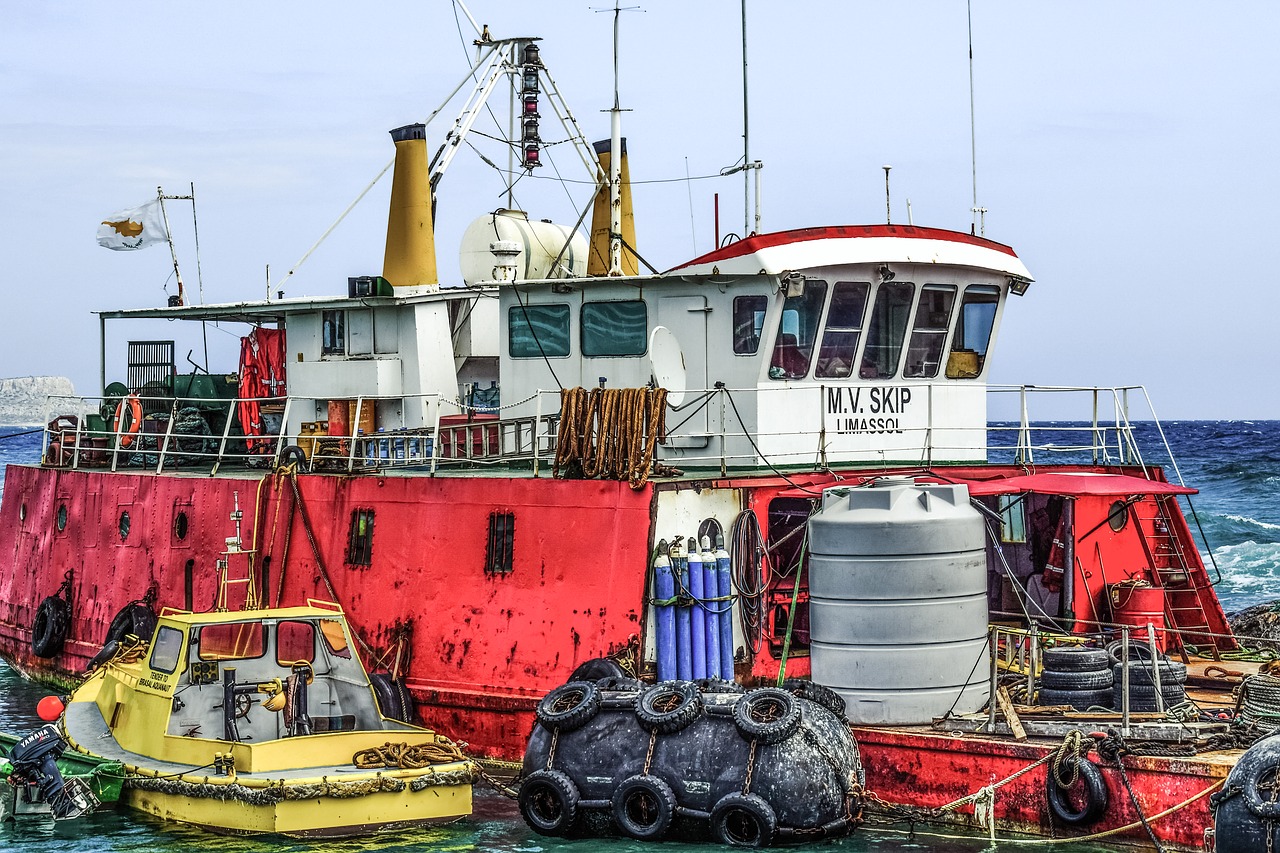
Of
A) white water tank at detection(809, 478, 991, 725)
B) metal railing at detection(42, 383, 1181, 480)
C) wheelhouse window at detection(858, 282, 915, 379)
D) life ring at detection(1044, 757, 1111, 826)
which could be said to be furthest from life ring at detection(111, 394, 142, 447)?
life ring at detection(1044, 757, 1111, 826)

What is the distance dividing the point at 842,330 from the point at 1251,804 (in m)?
7.65

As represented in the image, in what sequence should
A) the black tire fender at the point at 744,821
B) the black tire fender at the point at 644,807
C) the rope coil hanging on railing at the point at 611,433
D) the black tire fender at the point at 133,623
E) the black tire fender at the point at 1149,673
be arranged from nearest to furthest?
1. the black tire fender at the point at 744,821
2. the black tire fender at the point at 644,807
3. the black tire fender at the point at 1149,673
4. the rope coil hanging on railing at the point at 611,433
5. the black tire fender at the point at 133,623

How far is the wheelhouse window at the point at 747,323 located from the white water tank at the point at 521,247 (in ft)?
13.6

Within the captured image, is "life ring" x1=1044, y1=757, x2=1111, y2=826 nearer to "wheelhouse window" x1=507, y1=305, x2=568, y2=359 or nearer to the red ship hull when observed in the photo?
the red ship hull

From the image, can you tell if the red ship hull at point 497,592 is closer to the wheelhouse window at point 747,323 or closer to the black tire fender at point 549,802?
the wheelhouse window at point 747,323

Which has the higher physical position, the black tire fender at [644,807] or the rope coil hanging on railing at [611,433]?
the rope coil hanging on railing at [611,433]

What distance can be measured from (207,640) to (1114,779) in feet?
27.2

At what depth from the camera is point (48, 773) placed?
13.8 meters

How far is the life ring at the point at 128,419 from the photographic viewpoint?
22.4m

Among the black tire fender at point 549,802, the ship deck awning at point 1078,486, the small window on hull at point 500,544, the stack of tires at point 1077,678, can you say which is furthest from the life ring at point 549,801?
the ship deck awning at point 1078,486

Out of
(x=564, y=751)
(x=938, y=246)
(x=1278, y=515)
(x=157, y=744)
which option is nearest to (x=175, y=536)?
(x=157, y=744)

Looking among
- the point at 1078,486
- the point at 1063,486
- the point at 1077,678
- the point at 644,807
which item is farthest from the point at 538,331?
the point at 1077,678

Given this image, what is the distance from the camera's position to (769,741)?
39.6ft

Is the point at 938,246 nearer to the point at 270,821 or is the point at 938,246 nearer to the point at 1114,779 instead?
the point at 1114,779
